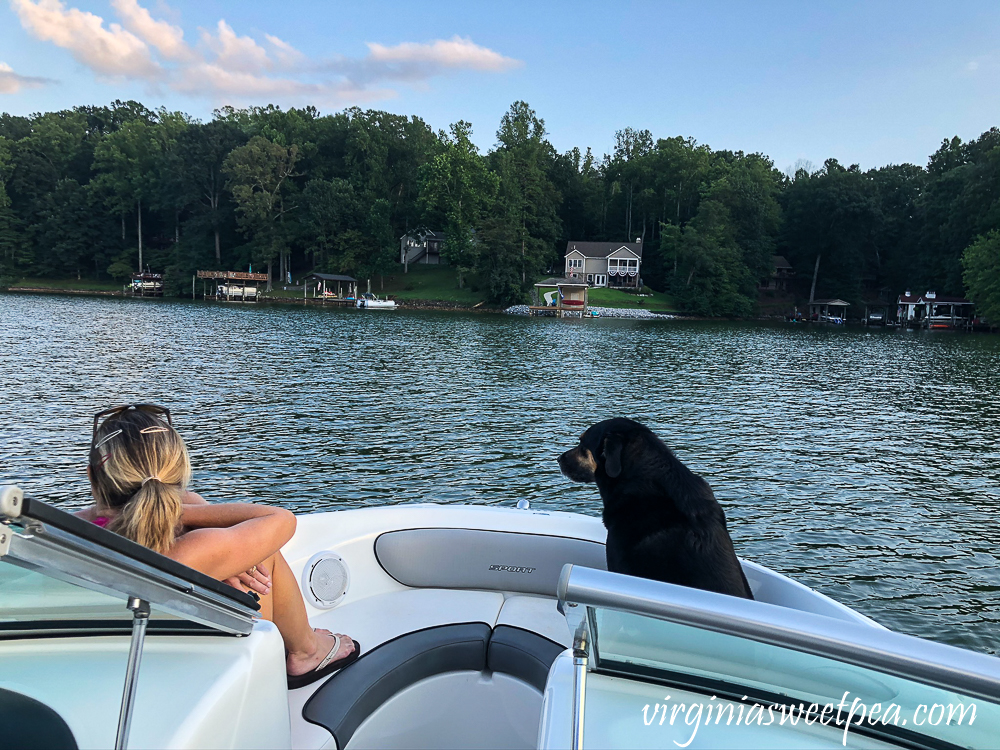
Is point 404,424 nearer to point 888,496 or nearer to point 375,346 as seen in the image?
point 888,496

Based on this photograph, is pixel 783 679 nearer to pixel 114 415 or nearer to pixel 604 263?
pixel 114 415

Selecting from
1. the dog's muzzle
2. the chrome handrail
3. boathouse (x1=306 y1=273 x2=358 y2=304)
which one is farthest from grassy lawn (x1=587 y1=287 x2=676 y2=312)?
the chrome handrail

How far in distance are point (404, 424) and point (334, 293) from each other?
2535 inches

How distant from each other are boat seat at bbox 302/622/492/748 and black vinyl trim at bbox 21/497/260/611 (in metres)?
1.11

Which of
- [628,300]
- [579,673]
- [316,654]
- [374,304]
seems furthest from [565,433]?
[628,300]

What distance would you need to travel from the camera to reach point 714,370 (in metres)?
26.6

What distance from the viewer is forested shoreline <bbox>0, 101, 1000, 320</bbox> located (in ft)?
239

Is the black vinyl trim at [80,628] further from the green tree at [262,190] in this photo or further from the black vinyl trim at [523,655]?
the green tree at [262,190]

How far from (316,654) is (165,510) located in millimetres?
1157

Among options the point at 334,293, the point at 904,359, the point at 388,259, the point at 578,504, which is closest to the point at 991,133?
the point at 904,359

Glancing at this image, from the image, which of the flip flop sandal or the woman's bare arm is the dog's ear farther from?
the woman's bare arm

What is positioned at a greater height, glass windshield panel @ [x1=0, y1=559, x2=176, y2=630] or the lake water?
glass windshield panel @ [x1=0, y1=559, x2=176, y2=630]

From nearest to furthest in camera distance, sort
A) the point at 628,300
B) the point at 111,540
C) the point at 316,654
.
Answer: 1. the point at 111,540
2. the point at 316,654
3. the point at 628,300

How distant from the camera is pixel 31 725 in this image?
5.29 ft
